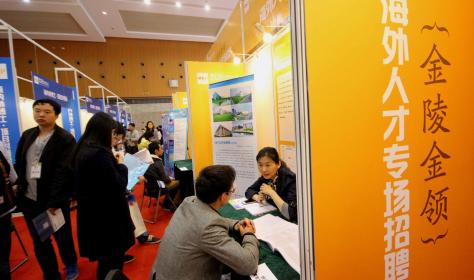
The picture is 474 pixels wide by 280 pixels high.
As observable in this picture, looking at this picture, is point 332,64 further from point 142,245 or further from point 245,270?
point 142,245

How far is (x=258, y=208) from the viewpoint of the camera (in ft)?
5.56

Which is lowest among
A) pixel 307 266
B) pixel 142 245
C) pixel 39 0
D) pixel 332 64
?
pixel 142 245

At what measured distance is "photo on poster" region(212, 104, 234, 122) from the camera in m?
2.91

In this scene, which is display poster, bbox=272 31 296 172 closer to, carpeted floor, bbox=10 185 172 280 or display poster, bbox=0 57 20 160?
carpeted floor, bbox=10 185 172 280

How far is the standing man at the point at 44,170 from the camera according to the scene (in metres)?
1.82

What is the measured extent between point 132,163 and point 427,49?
2.64 m

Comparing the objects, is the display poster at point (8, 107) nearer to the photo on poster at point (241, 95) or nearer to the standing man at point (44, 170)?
the standing man at point (44, 170)

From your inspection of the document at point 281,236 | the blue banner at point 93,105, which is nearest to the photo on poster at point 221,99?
the document at point 281,236

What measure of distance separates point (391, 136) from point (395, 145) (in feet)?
0.14

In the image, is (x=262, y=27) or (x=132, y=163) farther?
(x=132, y=163)

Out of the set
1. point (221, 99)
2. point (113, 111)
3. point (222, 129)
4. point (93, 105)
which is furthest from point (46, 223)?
point (113, 111)

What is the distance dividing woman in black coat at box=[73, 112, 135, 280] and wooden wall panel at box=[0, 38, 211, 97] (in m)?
9.58

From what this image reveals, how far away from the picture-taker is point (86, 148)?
1.56m

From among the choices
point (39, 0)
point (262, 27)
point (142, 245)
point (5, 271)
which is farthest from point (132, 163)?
point (39, 0)
